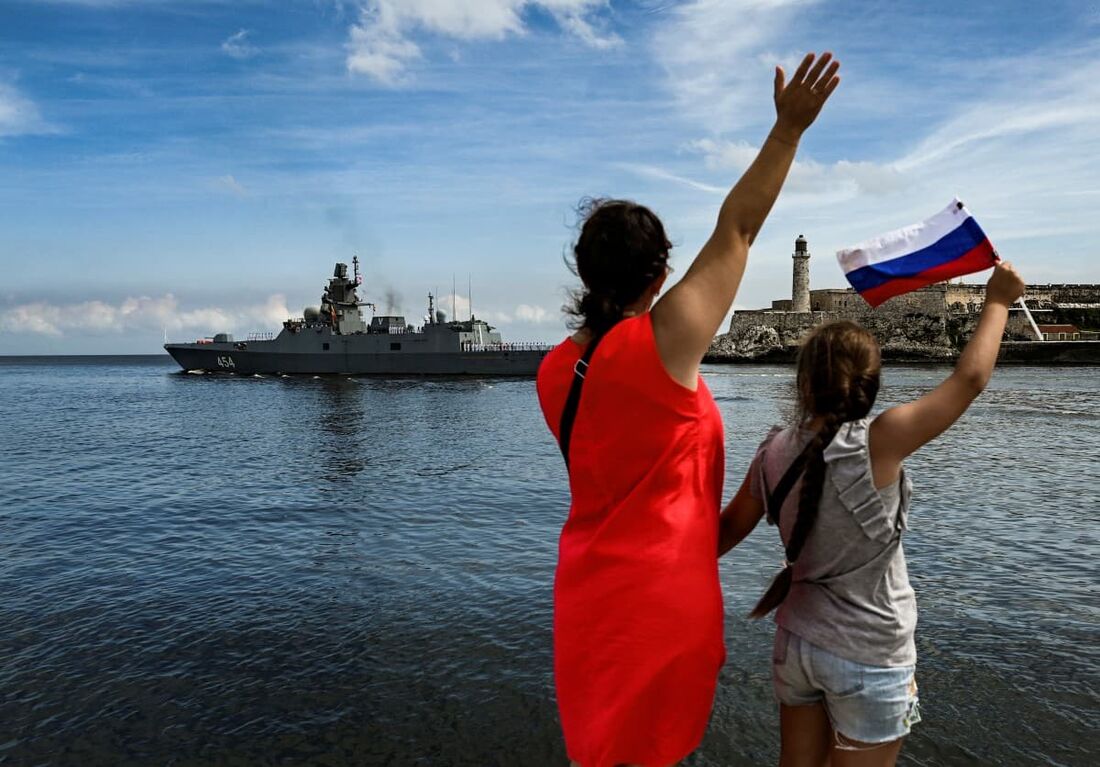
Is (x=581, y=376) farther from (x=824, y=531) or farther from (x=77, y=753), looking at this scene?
(x=77, y=753)

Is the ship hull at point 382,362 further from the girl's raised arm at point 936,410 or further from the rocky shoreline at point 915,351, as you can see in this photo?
the girl's raised arm at point 936,410

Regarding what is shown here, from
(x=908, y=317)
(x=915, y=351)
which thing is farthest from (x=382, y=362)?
(x=908, y=317)

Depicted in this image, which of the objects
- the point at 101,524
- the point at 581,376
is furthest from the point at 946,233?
the point at 101,524

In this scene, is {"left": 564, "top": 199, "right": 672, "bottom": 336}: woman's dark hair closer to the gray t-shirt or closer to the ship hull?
the gray t-shirt

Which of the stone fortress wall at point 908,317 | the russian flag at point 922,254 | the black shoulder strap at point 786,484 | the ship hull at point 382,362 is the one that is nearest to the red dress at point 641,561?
the black shoulder strap at point 786,484

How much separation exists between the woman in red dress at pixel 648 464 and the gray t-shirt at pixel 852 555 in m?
0.37

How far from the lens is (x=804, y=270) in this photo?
308 feet

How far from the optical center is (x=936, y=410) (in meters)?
1.97

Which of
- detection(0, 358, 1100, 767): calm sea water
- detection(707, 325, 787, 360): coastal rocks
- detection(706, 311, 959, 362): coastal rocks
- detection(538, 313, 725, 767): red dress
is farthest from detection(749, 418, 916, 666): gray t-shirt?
detection(707, 325, 787, 360): coastal rocks

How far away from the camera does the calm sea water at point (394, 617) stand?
4375mm

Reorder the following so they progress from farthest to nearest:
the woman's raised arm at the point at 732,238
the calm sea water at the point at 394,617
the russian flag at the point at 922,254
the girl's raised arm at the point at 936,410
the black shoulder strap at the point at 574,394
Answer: the calm sea water at the point at 394,617
the russian flag at the point at 922,254
the girl's raised arm at the point at 936,410
the black shoulder strap at the point at 574,394
the woman's raised arm at the point at 732,238

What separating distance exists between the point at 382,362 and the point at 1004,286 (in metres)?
59.0

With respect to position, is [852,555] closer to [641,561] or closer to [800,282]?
[641,561]

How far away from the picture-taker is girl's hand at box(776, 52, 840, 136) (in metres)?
A: 1.81
